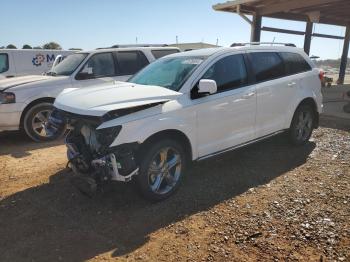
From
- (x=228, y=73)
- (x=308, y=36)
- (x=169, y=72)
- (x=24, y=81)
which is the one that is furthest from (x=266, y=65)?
(x=308, y=36)

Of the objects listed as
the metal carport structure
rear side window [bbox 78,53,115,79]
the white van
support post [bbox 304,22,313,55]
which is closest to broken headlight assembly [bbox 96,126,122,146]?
rear side window [bbox 78,53,115,79]

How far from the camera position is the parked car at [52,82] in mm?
7469

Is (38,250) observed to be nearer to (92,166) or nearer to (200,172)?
(92,166)

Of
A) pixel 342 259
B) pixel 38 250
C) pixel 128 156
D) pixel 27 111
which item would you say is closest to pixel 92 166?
pixel 128 156

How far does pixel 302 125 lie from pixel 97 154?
403 centimetres

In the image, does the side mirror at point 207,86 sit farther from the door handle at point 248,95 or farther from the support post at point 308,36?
the support post at point 308,36

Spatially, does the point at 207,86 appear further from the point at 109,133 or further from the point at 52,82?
the point at 52,82

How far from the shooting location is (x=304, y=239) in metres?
3.74

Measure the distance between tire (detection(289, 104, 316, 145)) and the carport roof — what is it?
6878 millimetres

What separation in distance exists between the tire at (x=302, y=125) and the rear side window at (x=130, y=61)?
399 centimetres

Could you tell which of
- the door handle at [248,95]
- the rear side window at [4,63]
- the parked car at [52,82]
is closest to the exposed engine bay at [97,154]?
the door handle at [248,95]

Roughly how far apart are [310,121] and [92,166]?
14.2ft

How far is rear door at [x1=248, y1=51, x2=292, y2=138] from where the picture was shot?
5734 mm

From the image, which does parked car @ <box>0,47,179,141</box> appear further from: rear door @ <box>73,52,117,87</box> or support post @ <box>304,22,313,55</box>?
support post @ <box>304,22,313,55</box>
